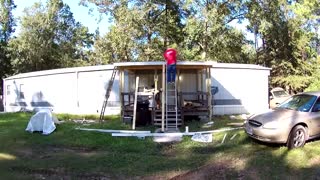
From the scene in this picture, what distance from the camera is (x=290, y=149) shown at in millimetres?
9781

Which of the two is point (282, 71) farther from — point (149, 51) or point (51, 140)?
point (51, 140)

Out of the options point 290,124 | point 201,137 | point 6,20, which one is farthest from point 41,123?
point 6,20

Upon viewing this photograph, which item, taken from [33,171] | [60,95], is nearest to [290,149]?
[33,171]

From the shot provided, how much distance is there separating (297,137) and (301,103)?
1094 mm

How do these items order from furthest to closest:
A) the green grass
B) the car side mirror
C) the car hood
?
the car side mirror < the car hood < the green grass

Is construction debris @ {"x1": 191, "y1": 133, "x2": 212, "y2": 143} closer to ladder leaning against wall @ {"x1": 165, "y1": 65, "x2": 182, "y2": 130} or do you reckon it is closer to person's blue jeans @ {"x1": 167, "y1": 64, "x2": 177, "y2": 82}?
ladder leaning against wall @ {"x1": 165, "y1": 65, "x2": 182, "y2": 130}

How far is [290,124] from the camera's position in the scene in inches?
388

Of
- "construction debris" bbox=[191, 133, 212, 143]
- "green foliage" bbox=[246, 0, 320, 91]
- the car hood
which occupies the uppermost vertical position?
"green foliage" bbox=[246, 0, 320, 91]

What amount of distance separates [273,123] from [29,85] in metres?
18.8

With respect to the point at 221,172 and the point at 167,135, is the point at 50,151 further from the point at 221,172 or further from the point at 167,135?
the point at 221,172

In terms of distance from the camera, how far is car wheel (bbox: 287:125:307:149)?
9867mm

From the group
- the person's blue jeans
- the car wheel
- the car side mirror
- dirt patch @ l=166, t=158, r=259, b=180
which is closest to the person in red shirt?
the person's blue jeans

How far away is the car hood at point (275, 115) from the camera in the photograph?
32.8 ft

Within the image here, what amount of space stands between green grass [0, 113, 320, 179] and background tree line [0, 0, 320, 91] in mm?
16405
